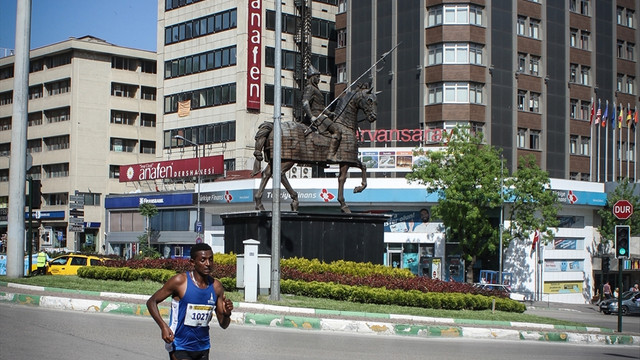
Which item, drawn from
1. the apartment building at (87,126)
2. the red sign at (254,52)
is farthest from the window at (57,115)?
the red sign at (254,52)

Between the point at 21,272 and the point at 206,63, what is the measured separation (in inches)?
1854

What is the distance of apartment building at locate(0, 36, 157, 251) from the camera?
8238 centimetres

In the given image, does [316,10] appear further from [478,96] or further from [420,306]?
[420,306]

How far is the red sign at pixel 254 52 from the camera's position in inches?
2680

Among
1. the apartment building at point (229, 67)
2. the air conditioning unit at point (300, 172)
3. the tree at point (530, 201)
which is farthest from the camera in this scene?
the apartment building at point (229, 67)

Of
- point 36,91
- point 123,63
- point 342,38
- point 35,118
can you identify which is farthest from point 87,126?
point 342,38

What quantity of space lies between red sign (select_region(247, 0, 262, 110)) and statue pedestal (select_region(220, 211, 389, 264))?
39914 millimetres

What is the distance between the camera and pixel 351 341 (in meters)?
17.4

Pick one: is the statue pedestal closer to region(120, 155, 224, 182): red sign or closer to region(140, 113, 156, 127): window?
region(120, 155, 224, 182): red sign

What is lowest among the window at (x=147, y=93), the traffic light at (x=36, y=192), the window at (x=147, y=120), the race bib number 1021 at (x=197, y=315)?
the race bib number 1021 at (x=197, y=315)

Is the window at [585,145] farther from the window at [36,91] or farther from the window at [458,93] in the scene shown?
the window at [36,91]

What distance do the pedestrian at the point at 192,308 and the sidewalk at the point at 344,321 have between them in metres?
10.9

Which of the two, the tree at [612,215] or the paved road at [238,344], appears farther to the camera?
the tree at [612,215]

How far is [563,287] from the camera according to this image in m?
57.2
